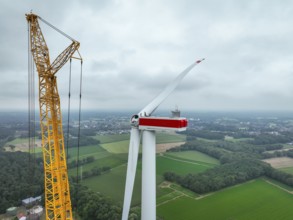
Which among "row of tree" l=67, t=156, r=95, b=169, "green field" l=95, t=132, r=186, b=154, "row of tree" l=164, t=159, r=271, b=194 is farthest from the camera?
"green field" l=95, t=132, r=186, b=154

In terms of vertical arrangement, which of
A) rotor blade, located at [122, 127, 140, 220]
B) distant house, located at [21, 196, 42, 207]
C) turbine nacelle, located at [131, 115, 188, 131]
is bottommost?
distant house, located at [21, 196, 42, 207]

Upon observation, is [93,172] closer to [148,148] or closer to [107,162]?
[107,162]

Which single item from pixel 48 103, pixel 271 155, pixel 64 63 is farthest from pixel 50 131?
pixel 271 155

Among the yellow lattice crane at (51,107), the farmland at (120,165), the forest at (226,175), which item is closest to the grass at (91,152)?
the farmland at (120,165)

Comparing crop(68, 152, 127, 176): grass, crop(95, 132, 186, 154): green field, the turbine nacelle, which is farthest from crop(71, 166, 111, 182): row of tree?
the turbine nacelle

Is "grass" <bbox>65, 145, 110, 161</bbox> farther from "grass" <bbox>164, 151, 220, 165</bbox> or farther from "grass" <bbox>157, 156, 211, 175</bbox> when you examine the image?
"grass" <bbox>164, 151, 220, 165</bbox>

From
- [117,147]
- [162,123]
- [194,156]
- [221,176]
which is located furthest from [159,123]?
[117,147]

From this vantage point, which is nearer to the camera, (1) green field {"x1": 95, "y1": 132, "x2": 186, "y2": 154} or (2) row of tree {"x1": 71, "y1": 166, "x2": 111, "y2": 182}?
(2) row of tree {"x1": 71, "y1": 166, "x2": 111, "y2": 182}

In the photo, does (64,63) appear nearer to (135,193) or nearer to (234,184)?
(135,193)

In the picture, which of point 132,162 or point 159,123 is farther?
point 132,162
